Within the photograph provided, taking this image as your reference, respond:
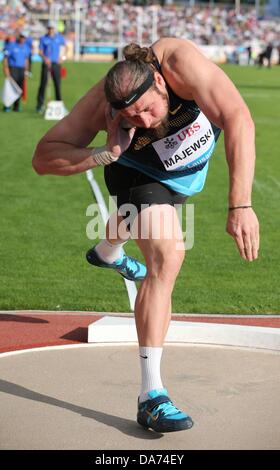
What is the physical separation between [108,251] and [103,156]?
2.21 meters

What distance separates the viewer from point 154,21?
63.0 m

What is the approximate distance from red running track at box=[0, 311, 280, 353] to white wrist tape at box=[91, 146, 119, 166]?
1.86 meters

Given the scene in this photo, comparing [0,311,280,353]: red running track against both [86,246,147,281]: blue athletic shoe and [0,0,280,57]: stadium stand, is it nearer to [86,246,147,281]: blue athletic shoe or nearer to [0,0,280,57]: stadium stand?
[86,246,147,281]: blue athletic shoe

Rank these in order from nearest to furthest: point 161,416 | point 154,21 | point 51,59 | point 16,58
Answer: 1. point 161,416
2. point 16,58
3. point 51,59
4. point 154,21

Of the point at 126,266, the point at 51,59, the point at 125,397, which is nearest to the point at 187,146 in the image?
the point at 125,397

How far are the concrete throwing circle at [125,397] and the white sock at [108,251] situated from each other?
82 centimetres

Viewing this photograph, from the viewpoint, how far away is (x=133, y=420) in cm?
496

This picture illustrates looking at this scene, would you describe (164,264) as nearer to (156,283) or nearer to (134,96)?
(156,283)

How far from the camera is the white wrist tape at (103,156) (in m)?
4.75

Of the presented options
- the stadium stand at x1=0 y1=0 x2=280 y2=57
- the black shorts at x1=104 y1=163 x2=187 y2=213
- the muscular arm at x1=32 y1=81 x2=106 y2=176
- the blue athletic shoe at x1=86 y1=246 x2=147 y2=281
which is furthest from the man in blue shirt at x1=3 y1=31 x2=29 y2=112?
the stadium stand at x1=0 y1=0 x2=280 y2=57

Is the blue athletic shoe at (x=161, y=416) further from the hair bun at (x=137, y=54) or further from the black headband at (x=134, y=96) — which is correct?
the hair bun at (x=137, y=54)

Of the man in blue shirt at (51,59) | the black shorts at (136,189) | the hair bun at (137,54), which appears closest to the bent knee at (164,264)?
the black shorts at (136,189)
